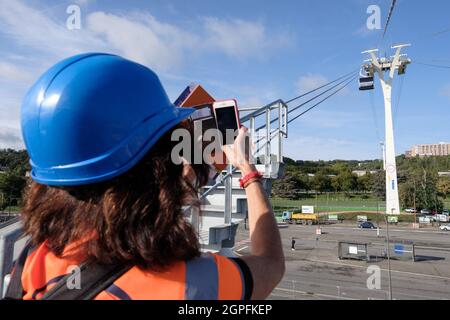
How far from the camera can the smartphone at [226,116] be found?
2.01m

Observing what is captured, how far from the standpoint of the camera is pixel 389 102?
3597 centimetres

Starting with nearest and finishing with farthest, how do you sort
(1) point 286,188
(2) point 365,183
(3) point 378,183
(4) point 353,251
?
(4) point 353,251, (3) point 378,183, (1) point 286,188, (2) point 365,183

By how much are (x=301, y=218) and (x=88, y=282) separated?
57.0 meters

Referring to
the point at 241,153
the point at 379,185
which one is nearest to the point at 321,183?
the point at 379,185

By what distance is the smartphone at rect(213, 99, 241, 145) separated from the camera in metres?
2.01

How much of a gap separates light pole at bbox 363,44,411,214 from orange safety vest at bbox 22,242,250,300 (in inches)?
1441

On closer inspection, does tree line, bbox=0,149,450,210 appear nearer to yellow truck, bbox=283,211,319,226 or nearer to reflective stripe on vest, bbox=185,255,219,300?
yellow truck, bbox=283,211,319,226

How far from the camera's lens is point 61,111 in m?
1.08

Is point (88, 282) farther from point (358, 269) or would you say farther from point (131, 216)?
point (358, 269)

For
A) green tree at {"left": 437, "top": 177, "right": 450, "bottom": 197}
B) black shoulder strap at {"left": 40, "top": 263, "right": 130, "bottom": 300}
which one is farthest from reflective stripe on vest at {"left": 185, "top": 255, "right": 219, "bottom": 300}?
green tree at {"left": 437, "top": 177, "right": 450, "bottom": 197}

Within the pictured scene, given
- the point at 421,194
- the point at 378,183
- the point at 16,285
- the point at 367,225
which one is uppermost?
the point at 378,183

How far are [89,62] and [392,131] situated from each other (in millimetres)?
38519
